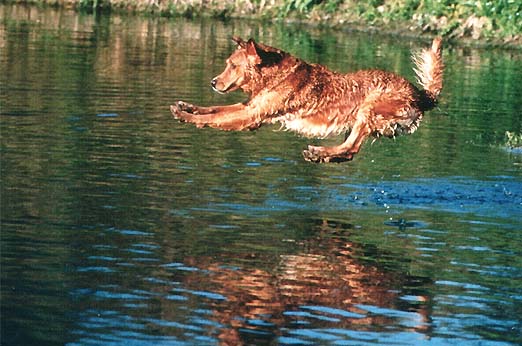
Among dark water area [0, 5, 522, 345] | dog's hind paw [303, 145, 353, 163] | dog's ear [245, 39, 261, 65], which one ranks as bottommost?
dark water area [0, 5, 522, 345]

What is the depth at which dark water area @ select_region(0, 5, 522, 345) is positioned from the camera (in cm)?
1013

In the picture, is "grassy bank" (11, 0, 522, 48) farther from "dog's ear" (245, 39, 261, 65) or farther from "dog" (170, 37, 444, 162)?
"dog's ear" (245, 39, 261, 65)

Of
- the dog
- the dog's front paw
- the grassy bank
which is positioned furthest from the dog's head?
the grassy bank

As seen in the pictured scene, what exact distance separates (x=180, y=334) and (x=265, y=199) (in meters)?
5.23

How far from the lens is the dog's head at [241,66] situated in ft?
45.8

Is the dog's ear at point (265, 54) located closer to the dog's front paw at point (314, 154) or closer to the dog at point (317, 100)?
the dog at point (317, 100)

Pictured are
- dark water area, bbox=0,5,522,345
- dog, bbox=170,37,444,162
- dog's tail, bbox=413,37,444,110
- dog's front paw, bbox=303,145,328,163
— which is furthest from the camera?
dog's tail, bbox=413,37,444,110

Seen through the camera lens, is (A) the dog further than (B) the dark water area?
Yes

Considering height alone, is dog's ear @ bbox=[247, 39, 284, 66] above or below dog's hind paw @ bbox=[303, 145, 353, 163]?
above

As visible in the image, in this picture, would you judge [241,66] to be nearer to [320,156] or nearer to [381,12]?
[320,156]

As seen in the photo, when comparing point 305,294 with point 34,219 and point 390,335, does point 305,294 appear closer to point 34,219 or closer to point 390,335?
point 390,335

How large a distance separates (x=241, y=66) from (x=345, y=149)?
5.02ft

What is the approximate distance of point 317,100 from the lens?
1461cm

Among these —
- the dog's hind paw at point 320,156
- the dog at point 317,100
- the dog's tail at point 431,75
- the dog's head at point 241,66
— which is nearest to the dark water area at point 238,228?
the dog's hind paw at point 320,156
